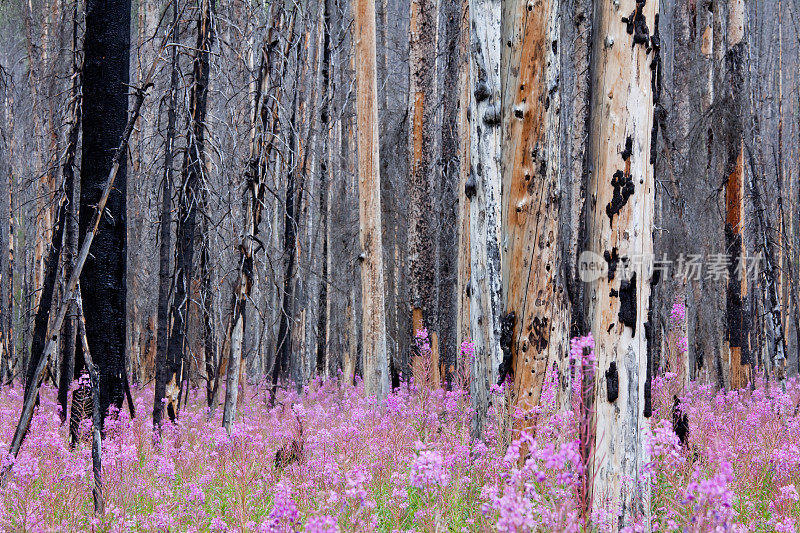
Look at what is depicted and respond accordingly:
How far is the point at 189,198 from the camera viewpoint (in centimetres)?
708

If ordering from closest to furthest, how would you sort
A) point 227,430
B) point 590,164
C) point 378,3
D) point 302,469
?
point 590,164, point 302,469, point 227,430, point 378,3

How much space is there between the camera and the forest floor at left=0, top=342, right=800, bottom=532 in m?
2.47

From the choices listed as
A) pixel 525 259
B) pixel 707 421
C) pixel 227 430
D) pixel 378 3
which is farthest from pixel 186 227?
pixel 378 3

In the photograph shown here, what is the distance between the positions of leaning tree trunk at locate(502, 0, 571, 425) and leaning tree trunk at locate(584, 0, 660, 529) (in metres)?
1.03

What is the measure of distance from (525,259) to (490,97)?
1.44 m

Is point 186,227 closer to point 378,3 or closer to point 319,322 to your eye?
point 378,3

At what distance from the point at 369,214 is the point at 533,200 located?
4.10m

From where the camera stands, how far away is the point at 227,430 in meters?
6.55

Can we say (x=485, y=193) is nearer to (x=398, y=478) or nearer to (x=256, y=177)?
(x=398, y=478)

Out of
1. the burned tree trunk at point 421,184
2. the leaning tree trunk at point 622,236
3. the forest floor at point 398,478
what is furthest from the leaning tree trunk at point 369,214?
the leaning tree trunk at point 622,236
